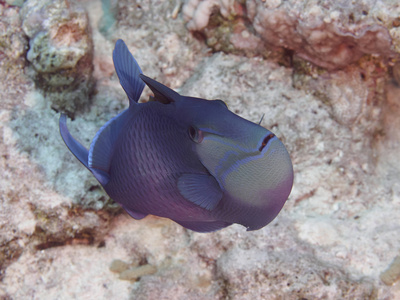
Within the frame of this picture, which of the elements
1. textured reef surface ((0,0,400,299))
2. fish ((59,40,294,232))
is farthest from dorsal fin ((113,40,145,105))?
textured reef surface ((0,0,400,299))

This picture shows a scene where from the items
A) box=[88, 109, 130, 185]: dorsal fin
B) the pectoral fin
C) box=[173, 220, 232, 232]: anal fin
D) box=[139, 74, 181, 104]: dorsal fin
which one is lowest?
box=[173, 220, 232, 232]: anal fin

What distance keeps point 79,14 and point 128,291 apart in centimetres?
198

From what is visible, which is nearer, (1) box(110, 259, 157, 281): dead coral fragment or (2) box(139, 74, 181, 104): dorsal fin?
(2) box(139, 74, 181, 104): dorsal fin

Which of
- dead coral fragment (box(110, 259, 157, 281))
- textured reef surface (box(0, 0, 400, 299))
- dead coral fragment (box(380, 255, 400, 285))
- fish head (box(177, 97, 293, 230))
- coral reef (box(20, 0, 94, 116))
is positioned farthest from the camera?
coral reef (box(20, 0, 94, 116))

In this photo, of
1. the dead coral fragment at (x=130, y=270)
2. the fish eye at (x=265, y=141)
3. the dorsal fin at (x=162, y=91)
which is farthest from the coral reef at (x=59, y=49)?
the fish eye at (x=265, y=141)

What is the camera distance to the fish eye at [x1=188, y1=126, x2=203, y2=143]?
3.97ft

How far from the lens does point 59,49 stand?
2.30 metres

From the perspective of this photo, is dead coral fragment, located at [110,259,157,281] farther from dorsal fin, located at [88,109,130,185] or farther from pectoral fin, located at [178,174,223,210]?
pectoral fin, located at [178,174,223,210]

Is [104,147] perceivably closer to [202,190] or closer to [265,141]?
[202,190]

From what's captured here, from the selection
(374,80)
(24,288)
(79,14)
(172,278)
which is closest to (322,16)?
(374,80)

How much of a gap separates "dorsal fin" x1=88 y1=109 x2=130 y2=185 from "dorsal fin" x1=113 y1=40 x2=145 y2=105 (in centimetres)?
10

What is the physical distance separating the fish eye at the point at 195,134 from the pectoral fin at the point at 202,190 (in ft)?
0.46

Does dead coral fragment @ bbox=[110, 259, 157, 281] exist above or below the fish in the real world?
below

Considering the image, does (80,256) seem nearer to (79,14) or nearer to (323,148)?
(79,14)
